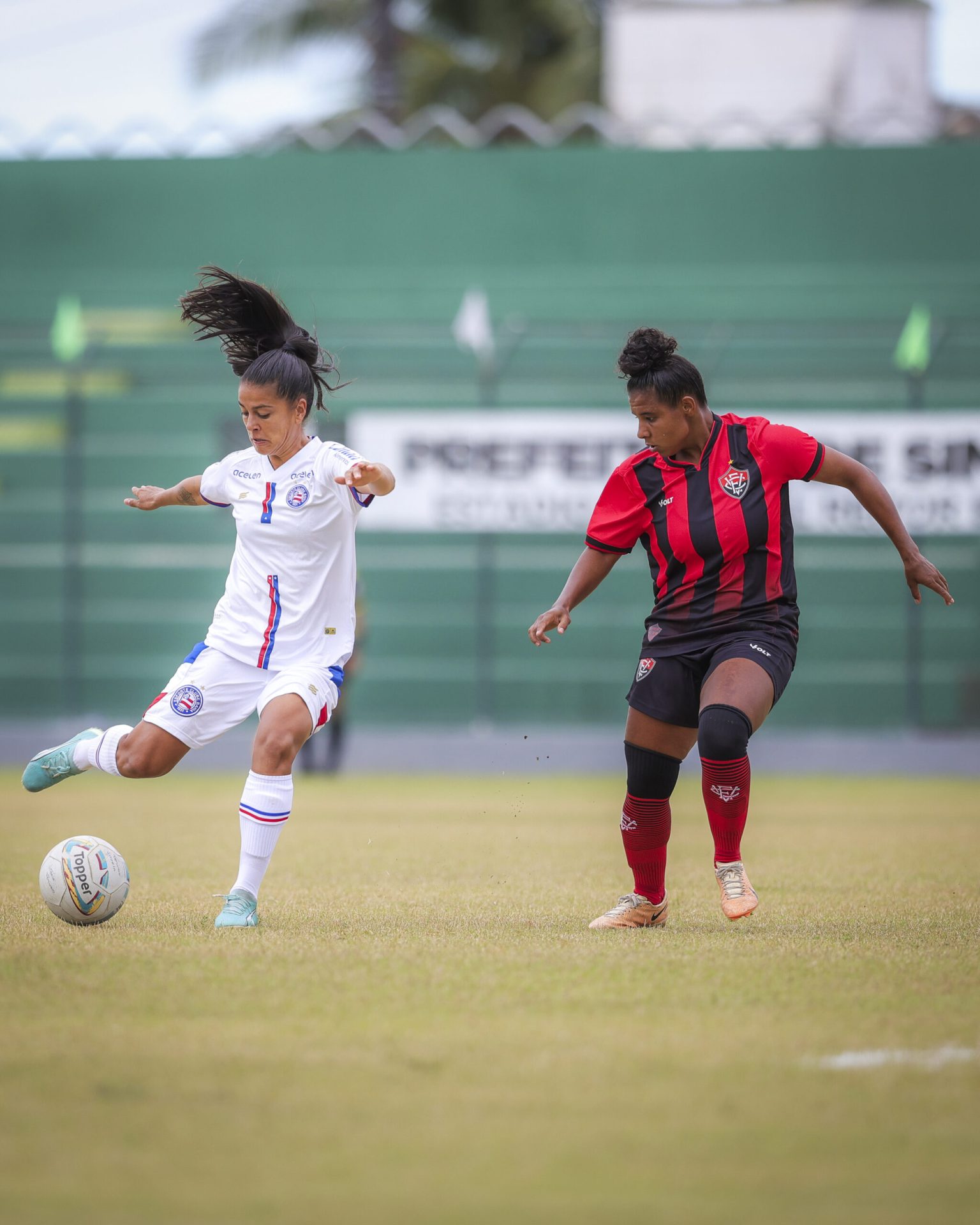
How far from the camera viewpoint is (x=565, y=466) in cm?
1511

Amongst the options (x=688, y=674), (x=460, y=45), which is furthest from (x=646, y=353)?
(x=460, y=45)

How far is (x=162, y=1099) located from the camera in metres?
3.31

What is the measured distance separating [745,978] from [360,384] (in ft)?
40.6

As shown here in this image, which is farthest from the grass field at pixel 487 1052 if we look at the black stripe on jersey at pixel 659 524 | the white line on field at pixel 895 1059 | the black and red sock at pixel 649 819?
the black stripe on jersey at pixel 659 524

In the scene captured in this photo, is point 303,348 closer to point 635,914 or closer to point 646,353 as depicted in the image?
point 646,353

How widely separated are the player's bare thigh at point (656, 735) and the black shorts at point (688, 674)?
0.8 inches

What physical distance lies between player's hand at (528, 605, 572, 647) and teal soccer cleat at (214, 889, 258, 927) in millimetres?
1316

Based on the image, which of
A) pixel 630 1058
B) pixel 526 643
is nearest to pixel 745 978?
pixel 630 1058

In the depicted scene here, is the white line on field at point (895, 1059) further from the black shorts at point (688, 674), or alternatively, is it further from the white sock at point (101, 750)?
the white sock at point (101, 750)

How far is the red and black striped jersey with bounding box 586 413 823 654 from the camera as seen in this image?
5629 millimetres

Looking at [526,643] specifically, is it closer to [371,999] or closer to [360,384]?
[360,384]

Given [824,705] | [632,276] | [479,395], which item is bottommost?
[824,705]

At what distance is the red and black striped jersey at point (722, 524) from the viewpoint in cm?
563

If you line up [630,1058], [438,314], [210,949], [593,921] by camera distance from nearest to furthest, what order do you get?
[630,1058] < [210,949] < [593,921] < [438,314]
